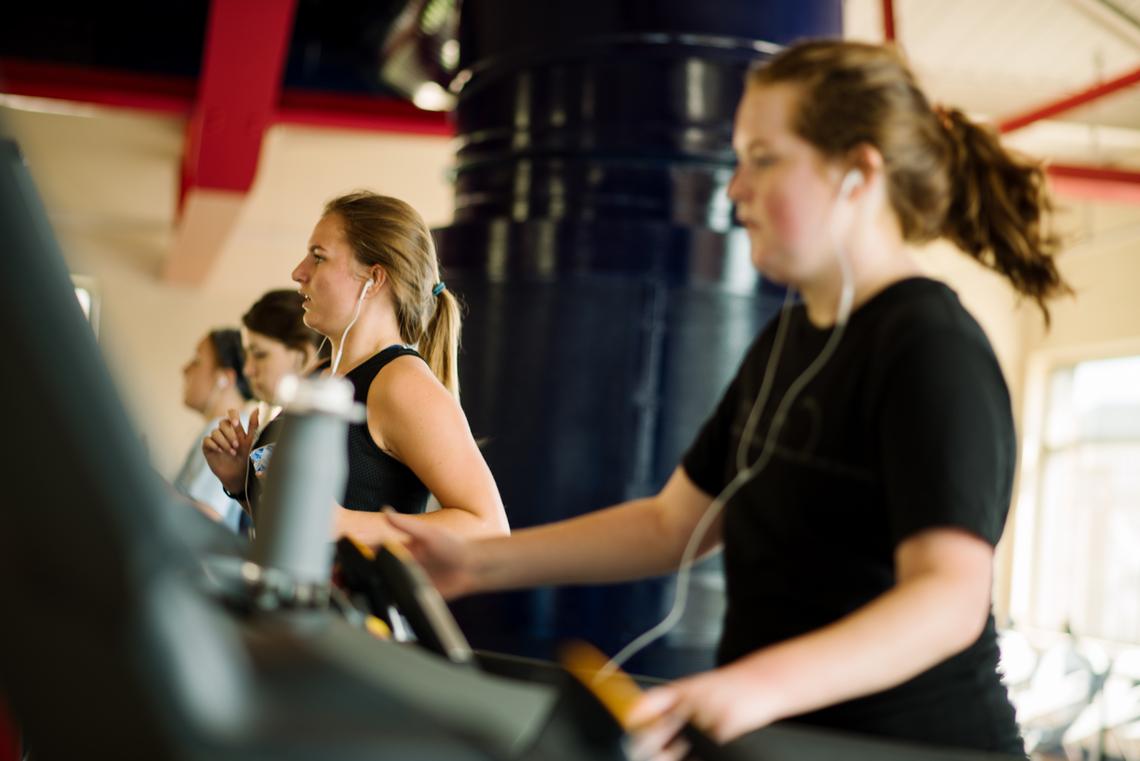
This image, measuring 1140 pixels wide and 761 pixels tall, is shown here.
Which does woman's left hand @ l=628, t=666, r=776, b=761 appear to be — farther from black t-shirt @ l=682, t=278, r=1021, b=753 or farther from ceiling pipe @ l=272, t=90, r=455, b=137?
ceiling pipe @ l=272, t=90, r=455, b=137

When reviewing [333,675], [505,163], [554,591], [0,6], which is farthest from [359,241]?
[0,6]

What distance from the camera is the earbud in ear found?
1.06 metres

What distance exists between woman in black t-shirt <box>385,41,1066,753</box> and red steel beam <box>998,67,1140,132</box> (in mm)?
5509

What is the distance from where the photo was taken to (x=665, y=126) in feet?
8.09

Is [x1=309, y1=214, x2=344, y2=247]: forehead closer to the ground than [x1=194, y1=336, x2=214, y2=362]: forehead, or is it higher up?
higher up

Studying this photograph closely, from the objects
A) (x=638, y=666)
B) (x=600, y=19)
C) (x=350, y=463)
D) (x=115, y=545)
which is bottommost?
(x=638, y=666)

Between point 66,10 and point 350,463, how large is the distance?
6739 millimetres

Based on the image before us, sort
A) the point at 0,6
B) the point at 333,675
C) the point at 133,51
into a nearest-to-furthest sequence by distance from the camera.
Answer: the point at 333,675 → the point at 0,6 → the point at 133,51

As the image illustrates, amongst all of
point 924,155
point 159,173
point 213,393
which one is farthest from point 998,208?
point 159,173

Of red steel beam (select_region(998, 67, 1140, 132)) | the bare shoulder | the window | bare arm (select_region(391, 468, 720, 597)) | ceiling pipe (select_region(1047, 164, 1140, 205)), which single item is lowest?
the window

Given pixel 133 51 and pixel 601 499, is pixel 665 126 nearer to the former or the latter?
pixel 601 499

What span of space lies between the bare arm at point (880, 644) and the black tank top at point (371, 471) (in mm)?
591

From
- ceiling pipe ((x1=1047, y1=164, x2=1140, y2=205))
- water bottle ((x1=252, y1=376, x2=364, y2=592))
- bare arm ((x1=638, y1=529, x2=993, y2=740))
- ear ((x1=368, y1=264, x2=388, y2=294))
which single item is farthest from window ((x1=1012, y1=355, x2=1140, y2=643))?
water bottle ((x1=252, y1=376, x2=364, y2=592))

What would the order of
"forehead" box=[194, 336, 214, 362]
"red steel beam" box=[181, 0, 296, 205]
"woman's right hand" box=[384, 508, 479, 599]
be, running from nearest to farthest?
"woman's right hand" box=[384, 508, 479, 599]
"forehead" box=[194, 336, 214, 362]
"red steel beam" box=[181, 0, 296, 205]
